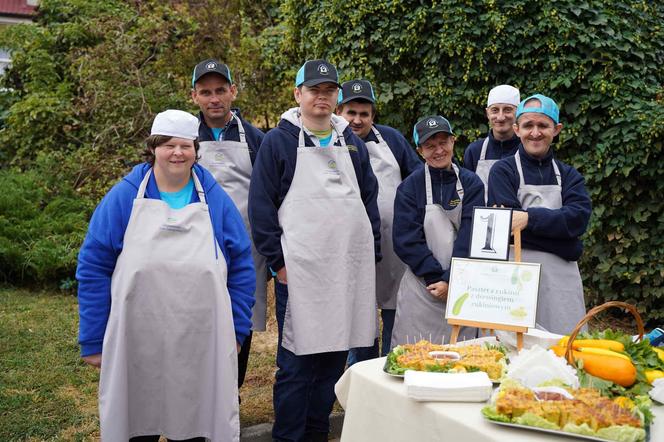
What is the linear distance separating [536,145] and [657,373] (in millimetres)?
1726

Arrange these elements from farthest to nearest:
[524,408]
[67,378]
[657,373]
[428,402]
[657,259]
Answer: [657,259], [67,378], [657,373], [428,402], [524,408]

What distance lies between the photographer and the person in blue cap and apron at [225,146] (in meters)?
4.46

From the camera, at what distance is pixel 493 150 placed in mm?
4898

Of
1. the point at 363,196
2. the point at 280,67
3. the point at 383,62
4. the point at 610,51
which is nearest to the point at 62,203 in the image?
the point at 280,67

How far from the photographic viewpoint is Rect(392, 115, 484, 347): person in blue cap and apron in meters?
4.22

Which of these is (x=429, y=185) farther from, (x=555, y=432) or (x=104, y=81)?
(x=104, y=81)

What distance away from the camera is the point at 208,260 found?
10.8ft

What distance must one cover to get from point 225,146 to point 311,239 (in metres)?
0.92

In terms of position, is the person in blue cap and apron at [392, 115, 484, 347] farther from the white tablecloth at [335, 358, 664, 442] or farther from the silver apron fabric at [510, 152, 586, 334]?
the white tablecloth at [335, 358, 664, 442]

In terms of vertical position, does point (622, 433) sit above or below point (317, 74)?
below

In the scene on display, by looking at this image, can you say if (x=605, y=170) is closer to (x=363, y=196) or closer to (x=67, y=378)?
(x=363, y=196)

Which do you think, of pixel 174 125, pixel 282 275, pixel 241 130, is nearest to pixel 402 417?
pixel 282 275

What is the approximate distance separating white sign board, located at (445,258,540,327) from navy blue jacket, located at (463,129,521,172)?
1.56 m

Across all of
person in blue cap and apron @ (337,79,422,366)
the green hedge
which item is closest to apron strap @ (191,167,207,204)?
person in blue cap and apron @ (337,79,422,366)
